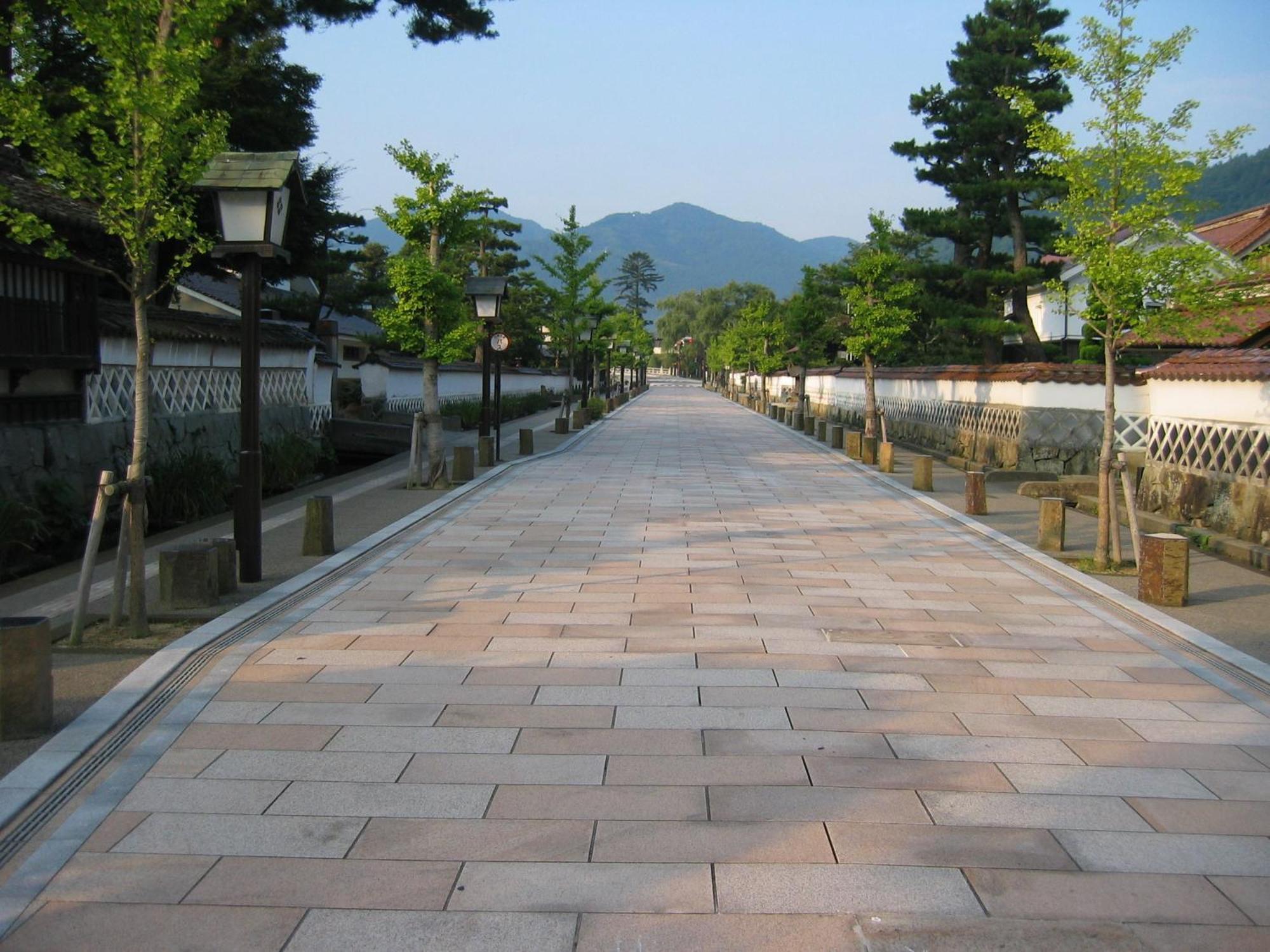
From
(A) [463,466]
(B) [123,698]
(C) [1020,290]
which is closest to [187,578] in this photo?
(B) [123,698]

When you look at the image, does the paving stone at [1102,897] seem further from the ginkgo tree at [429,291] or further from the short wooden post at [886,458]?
the short wooden post at [886,458]

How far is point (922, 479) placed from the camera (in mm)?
16281

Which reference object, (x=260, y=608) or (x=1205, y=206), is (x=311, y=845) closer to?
(x=260, y=608)

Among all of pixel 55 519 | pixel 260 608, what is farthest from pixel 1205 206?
pixel 55 519

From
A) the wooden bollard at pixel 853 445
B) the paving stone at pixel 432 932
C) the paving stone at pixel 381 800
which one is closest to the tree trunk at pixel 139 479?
the paving stone at pixel 381 800

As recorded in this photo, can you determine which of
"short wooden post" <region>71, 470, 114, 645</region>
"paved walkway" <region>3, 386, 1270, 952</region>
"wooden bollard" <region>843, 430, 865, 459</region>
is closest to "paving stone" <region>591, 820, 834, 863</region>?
"paved walkway" <region>3, 386, 1270, 952</region>

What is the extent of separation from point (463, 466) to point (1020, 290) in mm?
17910

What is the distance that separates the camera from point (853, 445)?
2264 centimetres

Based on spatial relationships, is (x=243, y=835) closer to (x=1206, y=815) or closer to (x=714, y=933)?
(x=714, y=933)

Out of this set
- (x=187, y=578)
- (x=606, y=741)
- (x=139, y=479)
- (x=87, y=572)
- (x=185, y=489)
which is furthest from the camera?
(x=185, y=489)

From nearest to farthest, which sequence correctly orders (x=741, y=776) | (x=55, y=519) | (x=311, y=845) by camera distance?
(x=311, y=845) < (x=741, y=776) < (x=55, y=519)

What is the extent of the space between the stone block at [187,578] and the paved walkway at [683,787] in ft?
2.46

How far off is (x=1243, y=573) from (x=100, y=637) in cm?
936

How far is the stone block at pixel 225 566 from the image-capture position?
7.94m
